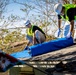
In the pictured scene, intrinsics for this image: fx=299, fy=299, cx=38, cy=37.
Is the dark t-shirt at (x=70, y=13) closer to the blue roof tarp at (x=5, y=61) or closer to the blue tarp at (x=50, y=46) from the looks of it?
the blue tarp at (x=50, y=46)

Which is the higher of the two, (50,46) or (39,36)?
(39,36)

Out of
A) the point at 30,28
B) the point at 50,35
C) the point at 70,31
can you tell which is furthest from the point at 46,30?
the point at 70,31

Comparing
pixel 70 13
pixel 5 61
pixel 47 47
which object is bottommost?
pixel 47 47

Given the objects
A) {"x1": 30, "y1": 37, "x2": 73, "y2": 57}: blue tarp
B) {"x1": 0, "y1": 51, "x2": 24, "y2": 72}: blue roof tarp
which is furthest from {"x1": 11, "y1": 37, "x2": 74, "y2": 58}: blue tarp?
{"x1": 0, "y1": 51, "x2": 24, "y2": 72}: blue roof tarp

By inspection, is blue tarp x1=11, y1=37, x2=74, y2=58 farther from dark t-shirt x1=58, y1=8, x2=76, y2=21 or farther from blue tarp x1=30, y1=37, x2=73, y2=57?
dark t-shirt x1=58, y1=8, x2=76, y2=21

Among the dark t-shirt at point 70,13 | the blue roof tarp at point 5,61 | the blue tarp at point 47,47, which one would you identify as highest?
the dark t-shirt at point 70,13

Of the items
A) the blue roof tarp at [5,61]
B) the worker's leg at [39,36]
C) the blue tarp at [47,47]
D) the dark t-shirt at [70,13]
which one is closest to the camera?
the blue roof tarp at [5,61]

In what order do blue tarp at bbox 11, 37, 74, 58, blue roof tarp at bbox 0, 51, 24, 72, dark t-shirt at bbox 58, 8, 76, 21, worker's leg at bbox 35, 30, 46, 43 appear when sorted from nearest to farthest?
blue roof tarp at bbox 0, 51, 24, 72
blue tarp at bbox 11, 37, 74, 58
dark t-shirt at bbox 58, 8, 76, 21
worker's leg at bbox 35, 30, 46, 43

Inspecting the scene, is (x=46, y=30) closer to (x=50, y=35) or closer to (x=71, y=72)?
(x=50, y=35)

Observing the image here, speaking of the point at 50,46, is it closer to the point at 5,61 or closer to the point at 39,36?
the point at 39,36

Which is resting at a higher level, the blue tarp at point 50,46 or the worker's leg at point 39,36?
the worker's leg at point 39,36

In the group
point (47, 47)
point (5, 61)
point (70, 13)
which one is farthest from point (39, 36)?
point (5, 61)

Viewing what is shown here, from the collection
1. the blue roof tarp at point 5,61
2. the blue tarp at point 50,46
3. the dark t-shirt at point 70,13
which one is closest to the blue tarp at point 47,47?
the blue tarp at point 50,46

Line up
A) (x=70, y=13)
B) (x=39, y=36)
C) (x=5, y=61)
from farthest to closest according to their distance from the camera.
Answer: (x=39, y=36) → (x=70, y=13) → (x=5, y=61)
